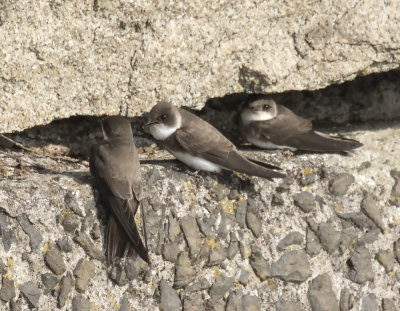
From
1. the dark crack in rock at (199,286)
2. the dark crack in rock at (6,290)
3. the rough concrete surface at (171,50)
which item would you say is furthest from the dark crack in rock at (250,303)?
the dark crack in rock at (6,290)

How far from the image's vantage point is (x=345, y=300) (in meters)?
4.73

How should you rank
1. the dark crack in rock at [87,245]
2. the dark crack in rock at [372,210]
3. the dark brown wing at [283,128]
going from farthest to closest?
the dark brown wing at [283,128], the dark crack in rock at [372,210], the dark crack in rock at [87,245]

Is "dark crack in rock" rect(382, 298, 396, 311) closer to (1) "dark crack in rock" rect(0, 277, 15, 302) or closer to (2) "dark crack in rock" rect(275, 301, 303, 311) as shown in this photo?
(2) "dark crack in rock" rect(275, 301, 303, 311)

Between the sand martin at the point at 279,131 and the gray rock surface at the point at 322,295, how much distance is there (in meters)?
0.76

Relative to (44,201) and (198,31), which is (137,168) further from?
(198,31)

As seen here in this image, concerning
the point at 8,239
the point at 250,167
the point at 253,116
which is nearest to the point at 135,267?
the point at 8,239

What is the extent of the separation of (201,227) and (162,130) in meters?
0.60

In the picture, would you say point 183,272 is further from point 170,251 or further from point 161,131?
point 161,131

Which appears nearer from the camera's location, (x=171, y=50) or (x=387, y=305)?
(x=171, y=50)

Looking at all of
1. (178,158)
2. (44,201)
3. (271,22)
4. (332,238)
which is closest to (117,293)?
(44,201)

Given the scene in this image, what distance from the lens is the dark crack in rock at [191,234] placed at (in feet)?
Result: 14.4

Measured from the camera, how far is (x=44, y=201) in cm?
407

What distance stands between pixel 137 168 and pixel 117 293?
624 millimetres

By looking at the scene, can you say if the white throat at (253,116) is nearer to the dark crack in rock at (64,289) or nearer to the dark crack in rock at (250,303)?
the dark crack in rock at (250,303)
